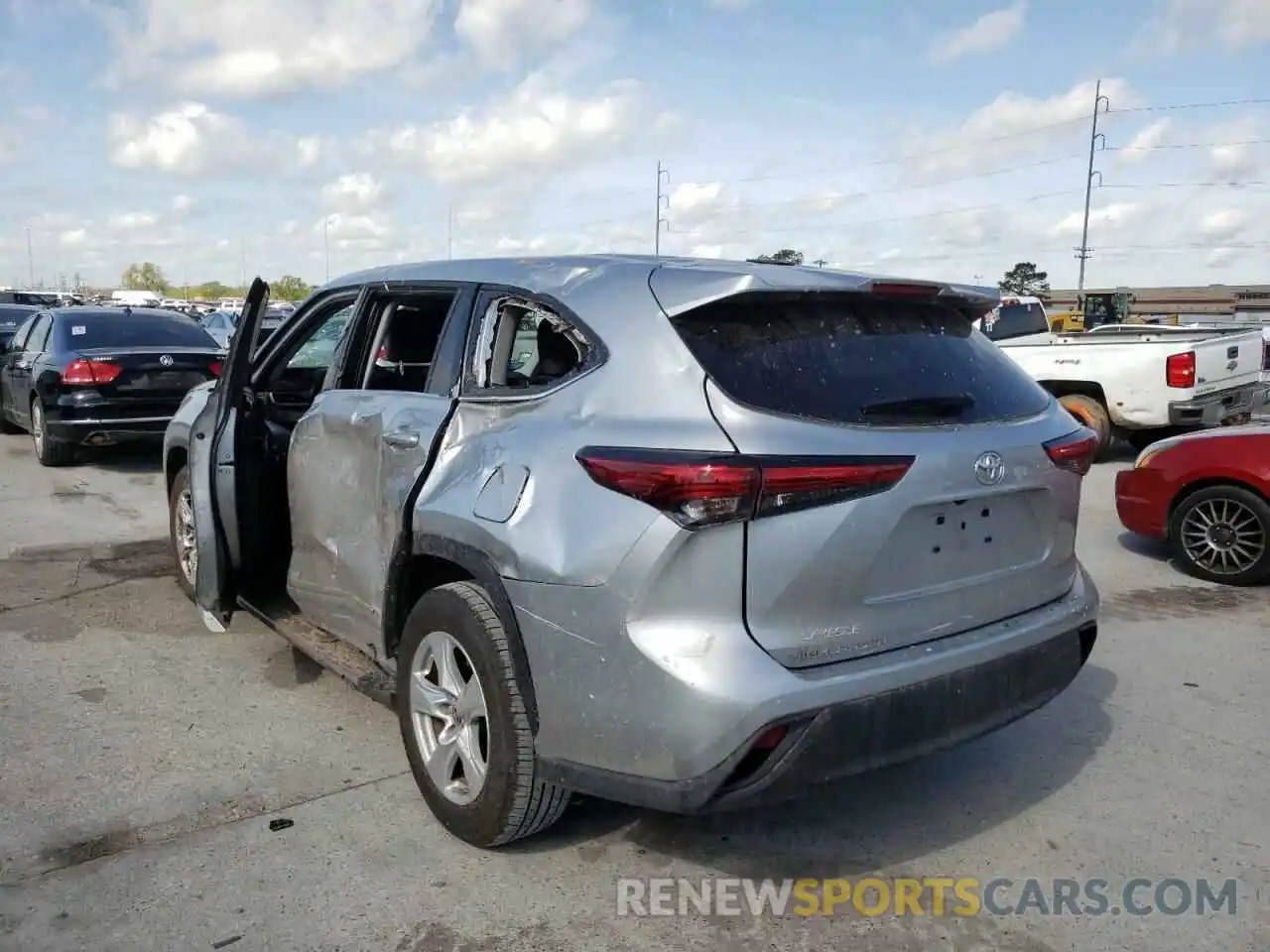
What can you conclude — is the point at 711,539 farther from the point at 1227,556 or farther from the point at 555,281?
A: the point at 1227,556

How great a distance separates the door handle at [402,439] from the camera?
3.42 metres

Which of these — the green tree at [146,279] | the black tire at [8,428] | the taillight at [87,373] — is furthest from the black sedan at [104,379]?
the green tree at [146,279]

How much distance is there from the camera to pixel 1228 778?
12.2ft

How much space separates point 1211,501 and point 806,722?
16.2 feet

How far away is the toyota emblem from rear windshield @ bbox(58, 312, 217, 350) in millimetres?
9340

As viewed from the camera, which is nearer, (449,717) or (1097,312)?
(449,717)

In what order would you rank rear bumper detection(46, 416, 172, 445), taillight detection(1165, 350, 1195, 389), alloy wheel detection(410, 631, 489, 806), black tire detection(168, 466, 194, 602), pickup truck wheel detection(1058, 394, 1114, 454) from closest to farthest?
alloy wheel detection(410, 631, 489, 806), black tire detection(168, 466, 194, 602), rear bumper detection(46, 416, 172, 445), taillight detection(1165, 350, 1195, 389), pickup truck wheel detection(1058, 394, 1114, 454)

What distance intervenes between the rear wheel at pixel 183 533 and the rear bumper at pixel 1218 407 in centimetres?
927

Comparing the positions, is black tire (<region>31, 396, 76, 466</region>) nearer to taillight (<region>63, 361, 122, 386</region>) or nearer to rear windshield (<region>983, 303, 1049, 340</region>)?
taillight (<region>63, 361, 122, 386</region>)

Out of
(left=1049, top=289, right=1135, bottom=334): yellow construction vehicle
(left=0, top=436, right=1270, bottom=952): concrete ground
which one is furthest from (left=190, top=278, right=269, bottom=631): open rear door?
(left=1049, top=289, right=1135, bottom=334): yellow construction vehicle

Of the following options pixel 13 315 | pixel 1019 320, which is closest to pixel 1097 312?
pixel 1019 320

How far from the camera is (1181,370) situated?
34.1 feet

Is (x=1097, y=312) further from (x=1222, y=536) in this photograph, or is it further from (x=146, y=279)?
(x=146, y=279)

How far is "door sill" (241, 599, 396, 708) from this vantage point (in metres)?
3.70
